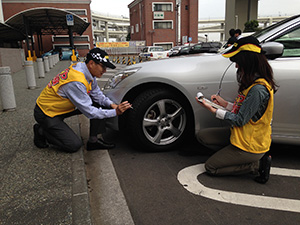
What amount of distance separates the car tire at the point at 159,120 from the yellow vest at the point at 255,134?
2.65 ft

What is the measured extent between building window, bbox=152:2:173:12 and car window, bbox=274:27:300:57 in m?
53.2

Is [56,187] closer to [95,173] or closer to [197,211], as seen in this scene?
[95,173]

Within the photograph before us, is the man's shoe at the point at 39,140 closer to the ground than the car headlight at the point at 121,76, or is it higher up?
closer to the ground

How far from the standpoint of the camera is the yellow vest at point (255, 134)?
2448 millimetres

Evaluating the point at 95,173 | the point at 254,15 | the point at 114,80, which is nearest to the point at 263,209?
the point at 95,173

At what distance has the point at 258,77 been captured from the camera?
2441mm

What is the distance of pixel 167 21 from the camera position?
176 ft

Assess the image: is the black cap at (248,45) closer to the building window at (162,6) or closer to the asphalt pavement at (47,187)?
the asphalt pavement at (47,187)

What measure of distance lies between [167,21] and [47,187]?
54928mm

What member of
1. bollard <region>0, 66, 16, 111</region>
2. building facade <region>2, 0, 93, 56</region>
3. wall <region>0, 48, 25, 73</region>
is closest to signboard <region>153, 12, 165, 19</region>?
building facade <region>2, 0, 93, 56</region>

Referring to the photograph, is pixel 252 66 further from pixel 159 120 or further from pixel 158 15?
pixel 158 15

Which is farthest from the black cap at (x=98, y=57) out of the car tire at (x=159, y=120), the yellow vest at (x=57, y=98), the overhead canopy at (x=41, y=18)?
the overhead canopy at (x=41, y=18)

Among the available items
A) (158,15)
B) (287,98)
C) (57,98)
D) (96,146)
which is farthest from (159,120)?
(158,15)

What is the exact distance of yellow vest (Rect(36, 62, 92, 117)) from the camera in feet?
9.96
